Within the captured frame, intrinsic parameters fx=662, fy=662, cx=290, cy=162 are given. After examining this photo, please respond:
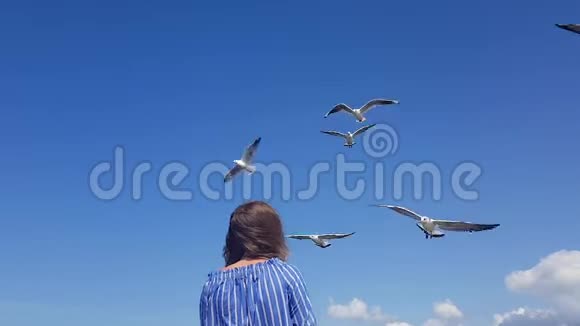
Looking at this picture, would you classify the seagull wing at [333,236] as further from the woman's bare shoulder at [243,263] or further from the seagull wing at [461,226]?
the woman's bare shoulder at [243,263]

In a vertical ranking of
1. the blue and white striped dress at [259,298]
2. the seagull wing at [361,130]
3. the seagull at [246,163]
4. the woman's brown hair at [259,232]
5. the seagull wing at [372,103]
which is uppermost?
the seagull wing at [372,103]

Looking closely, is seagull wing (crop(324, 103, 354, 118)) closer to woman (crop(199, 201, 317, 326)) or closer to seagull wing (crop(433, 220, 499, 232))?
seagull wing (crop(433, 220, 499, 232))

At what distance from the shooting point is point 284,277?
17.3ft

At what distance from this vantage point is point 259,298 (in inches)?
207

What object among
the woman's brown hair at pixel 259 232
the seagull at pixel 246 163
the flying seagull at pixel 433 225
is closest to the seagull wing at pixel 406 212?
the flying seagull at pixel 433 225

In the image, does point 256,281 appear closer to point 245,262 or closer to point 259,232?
point 245,262

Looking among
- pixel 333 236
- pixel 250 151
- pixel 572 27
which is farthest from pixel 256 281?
pixel 250 151

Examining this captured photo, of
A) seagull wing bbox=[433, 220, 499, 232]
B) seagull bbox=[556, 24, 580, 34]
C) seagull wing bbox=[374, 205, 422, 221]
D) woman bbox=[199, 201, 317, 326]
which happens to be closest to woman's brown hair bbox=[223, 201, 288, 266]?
woman bbox=[199, 201, 317, 326]

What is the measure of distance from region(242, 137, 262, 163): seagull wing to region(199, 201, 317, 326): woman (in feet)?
85.6

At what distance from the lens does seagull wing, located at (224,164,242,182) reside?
34066mm

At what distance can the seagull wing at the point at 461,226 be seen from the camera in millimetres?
23031

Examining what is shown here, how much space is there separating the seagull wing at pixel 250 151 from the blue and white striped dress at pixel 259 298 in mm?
26284

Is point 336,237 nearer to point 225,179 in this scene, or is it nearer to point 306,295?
point 225,179

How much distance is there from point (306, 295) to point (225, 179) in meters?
29.9
